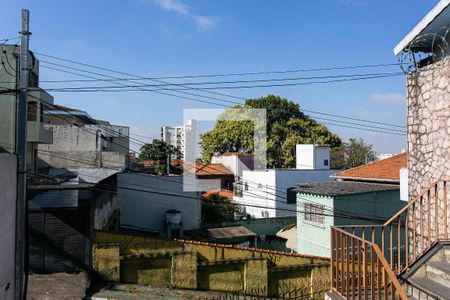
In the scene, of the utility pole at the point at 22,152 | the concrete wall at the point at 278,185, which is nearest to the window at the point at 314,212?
the concrete wall at the point at 278,185

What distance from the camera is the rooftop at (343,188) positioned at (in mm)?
17281

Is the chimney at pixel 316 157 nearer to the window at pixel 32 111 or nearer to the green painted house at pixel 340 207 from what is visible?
the green painted house at pixel 340 207

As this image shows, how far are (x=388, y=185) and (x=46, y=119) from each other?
24032 mm

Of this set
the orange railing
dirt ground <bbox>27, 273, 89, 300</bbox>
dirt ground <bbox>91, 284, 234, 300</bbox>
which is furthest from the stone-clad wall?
dirt ground <bbox>27, 273, 89, 300</bbox>

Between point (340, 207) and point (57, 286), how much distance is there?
491 inches

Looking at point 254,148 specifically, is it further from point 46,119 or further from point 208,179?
point 46,119

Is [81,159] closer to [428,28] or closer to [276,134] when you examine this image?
[276,134]

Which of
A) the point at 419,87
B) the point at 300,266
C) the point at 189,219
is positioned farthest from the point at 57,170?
the point at 419,87

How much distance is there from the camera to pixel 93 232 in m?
10.6

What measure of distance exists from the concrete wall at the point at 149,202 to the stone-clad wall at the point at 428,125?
1697 centimetres

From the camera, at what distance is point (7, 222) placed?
18.8 feet

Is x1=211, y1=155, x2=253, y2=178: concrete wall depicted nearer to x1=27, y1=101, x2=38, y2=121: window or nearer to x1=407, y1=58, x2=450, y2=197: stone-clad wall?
x1=27, y1=101, x2=38, y2=121: window

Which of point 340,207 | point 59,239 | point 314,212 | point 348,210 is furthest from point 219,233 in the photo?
point 59,239

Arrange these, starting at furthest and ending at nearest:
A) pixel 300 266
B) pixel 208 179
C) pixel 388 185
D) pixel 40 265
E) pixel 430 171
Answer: pixel 208 179 → pixel 388 185 → pixel 300 266 → pixel 40 265 → pixel 430 171
